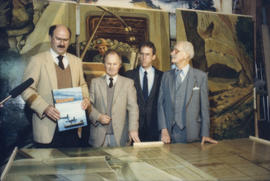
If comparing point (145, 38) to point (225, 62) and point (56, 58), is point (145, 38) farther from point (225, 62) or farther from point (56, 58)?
point (56, 58)

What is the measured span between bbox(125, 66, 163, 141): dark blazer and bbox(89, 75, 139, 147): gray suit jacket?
37cm

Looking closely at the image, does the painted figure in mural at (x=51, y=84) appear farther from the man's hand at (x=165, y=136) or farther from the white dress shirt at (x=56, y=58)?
the man's hand at (x=165, y=136)

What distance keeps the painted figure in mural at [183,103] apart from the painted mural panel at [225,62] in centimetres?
152

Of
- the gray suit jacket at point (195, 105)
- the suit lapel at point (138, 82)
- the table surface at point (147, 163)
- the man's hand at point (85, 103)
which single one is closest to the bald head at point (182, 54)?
the gray suit jacket at point (195, 105)

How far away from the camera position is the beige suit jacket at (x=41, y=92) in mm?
3097

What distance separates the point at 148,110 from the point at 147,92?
0.82 ft

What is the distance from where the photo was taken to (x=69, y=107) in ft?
10.4

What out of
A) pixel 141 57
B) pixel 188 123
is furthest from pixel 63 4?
pixel 188 123

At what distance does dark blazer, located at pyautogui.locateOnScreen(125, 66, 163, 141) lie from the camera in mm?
3771

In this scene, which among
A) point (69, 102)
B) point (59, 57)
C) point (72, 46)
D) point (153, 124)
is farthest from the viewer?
point (72, 46)

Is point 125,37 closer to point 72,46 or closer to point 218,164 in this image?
point 72,46

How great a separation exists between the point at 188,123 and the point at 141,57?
123 centimetres

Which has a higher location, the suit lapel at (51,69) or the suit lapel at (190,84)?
the suit lapel at (51,69)

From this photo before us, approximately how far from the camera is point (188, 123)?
3.23 m
